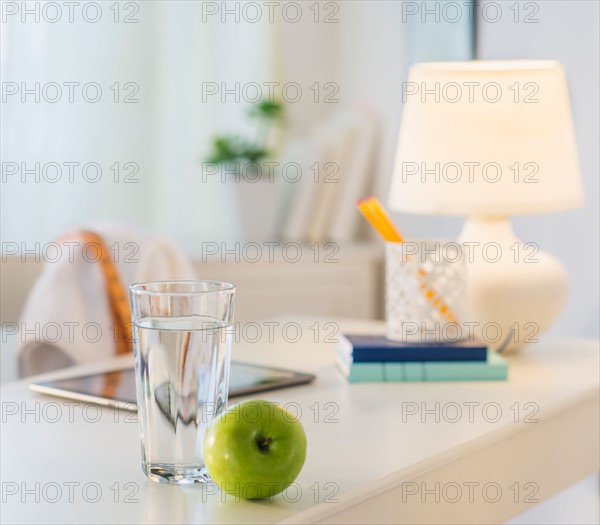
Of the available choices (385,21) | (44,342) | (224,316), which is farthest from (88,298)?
(385,21)

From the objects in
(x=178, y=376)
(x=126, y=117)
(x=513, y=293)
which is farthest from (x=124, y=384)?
(x=126, y=117)

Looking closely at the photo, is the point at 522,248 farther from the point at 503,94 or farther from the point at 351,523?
the point at 351,523

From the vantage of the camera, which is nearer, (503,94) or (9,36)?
(503,94)

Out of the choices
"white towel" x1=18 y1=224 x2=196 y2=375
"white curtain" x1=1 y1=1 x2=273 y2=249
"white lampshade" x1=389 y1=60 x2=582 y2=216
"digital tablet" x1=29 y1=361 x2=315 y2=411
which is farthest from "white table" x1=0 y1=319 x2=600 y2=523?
"white curtain" x1=1 y1=1 x2=273 y2=249

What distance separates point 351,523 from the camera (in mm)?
976

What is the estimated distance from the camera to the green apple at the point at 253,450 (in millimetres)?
915

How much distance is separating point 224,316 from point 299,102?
2.29m

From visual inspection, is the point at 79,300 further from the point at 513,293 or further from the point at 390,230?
the point at 513,293

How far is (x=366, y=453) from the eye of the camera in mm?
1104

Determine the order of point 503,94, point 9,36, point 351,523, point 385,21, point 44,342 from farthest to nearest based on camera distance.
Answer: point 385,21
point 9,36
point 44,342
point 503,94
point 351,523

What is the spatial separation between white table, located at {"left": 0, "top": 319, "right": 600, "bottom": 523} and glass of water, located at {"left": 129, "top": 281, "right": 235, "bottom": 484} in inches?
1.3

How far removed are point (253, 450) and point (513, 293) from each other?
2.73 feet

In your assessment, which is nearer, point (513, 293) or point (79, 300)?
point (513, 293)

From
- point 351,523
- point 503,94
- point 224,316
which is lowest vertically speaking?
point 351,523
